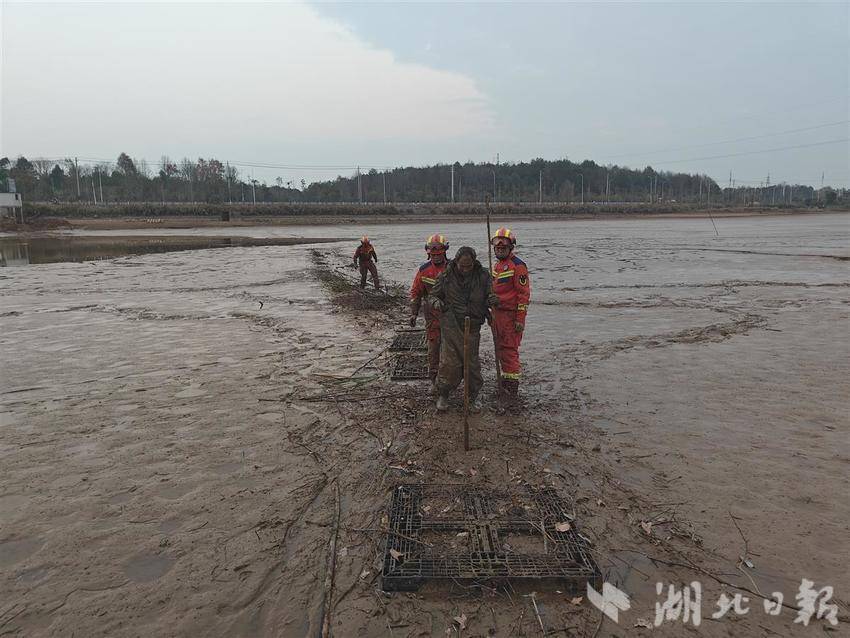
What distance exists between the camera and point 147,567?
11.6ft

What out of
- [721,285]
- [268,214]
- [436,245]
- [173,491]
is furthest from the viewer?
[268,214]

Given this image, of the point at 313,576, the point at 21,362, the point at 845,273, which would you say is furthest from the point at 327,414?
the point at 845,273

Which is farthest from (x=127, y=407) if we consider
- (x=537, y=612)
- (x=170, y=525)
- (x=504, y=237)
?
(x=537, y=612)

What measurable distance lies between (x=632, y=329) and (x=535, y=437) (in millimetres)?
6145

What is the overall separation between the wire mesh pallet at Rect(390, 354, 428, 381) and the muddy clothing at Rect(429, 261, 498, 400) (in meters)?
1.37

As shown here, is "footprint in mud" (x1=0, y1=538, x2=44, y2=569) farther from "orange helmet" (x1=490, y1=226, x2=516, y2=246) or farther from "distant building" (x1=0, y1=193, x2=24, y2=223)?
"distant building" (x1=0, y1=193, x2=24, y2=223)

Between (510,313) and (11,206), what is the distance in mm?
63181

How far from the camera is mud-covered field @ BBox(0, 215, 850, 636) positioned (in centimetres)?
320

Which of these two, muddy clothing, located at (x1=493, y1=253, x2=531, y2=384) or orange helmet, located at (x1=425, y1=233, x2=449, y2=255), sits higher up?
orange helmet, located at (x1=425, y1=233, x2=449, y2=255)

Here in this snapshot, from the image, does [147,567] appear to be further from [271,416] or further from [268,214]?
[268,214]

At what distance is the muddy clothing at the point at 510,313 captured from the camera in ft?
20.5

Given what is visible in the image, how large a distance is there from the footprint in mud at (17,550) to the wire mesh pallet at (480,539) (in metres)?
2.59

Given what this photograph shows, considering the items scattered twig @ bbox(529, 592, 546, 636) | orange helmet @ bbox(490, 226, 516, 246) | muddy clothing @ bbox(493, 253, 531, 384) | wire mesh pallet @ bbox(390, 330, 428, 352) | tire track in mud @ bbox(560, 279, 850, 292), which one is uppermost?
orange helmet @ bbox(490, 226, 516, 246)

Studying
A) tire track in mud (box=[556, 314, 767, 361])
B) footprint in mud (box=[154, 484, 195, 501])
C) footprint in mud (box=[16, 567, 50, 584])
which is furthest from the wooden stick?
tire track in mud (box=[556, 314, 767, 361])
